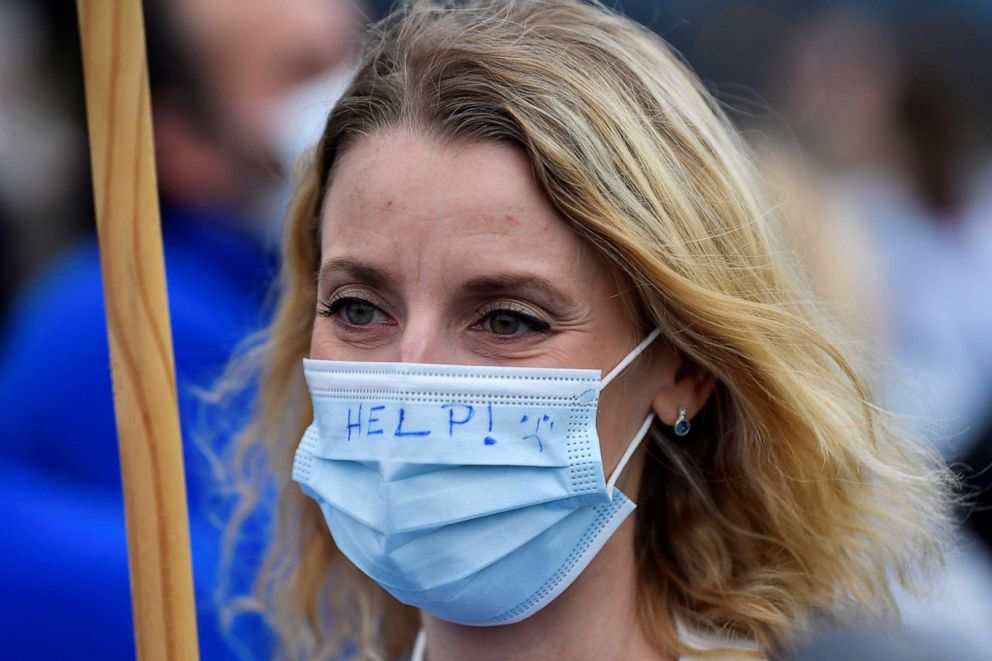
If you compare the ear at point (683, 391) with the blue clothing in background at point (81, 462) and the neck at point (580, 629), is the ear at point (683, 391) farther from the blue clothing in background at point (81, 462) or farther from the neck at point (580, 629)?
the blue clothing in background at point (81, 462)

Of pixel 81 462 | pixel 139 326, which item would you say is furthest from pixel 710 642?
pixel 81 462

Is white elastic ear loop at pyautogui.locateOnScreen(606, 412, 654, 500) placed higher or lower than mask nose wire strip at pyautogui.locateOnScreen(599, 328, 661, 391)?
lower

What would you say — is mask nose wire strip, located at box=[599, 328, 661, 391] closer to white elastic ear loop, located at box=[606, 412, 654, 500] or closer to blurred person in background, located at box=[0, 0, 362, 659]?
white elastic ear loop, located at box=[606, 412, 654, 500]

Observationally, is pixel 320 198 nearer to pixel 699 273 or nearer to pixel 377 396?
pixel 377 396

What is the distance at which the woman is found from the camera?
202 cm

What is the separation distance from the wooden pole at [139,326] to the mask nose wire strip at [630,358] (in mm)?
829

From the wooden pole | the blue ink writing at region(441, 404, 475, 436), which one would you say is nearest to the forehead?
the blue ink writing at region(441, 404, 475, 436)

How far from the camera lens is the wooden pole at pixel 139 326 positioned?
162 centimetres

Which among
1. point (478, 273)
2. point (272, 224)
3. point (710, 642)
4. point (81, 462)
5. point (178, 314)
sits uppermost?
point (272, 224)

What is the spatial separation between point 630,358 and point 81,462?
1858mm

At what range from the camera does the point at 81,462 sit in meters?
3.19

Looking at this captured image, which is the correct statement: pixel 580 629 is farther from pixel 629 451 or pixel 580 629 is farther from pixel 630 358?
pixel 630 358

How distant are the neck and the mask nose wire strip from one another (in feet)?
1.18

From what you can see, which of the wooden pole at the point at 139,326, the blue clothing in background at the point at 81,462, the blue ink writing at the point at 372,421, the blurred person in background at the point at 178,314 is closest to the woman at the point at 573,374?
the blue ink writing at the point at 372,421
